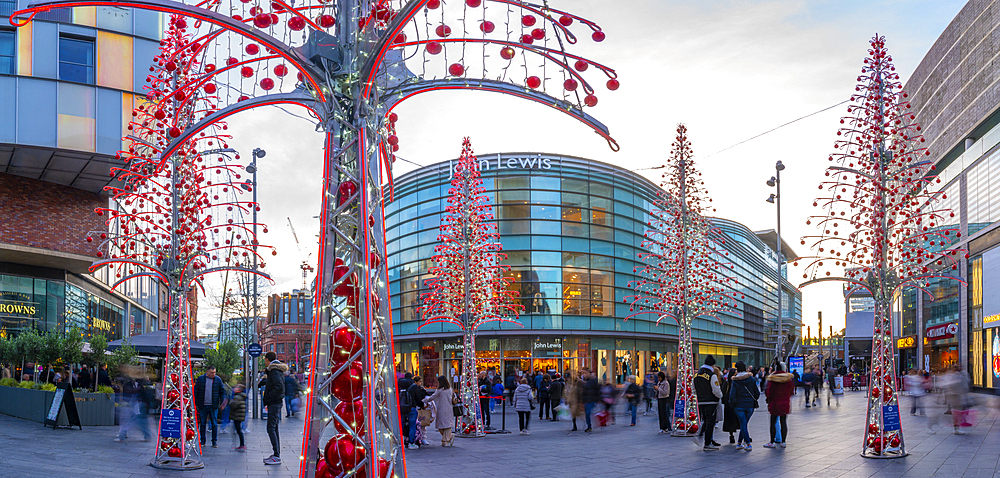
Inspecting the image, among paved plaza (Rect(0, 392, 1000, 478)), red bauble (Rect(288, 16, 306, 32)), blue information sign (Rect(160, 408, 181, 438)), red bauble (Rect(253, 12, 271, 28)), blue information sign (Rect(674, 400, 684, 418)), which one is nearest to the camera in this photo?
red bauble (Rect(253, 12, 271, 28))

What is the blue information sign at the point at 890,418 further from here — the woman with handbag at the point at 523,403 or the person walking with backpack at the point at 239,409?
the person walking with backpack at the point at 239,409

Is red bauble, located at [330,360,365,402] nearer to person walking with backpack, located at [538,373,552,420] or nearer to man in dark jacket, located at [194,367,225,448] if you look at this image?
man in dark jacket, located at [194,367,225,448]

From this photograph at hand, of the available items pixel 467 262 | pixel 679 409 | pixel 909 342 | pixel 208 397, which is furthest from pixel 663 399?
pixel 909 342

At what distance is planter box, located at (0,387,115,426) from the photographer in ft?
64.5

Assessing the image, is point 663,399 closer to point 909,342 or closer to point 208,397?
point 208,397

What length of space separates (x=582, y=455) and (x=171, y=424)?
7.26 m

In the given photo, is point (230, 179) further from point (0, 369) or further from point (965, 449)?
point (0, 369)

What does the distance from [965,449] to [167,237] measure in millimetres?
15120

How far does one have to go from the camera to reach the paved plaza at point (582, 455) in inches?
457

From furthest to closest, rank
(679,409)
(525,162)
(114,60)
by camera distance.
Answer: (525,162), (114,60), (679,409)

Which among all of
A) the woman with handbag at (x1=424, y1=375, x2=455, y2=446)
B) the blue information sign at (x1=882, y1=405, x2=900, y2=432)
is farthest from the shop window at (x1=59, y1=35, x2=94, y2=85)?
the blue information sign at (x1=882, y1=405, x2=900, y2=432)

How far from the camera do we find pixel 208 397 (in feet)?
49.9

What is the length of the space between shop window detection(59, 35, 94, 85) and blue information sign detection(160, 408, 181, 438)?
751 inches

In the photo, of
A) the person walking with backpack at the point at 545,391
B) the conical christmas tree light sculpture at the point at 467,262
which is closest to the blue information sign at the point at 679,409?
the conical christmas tree light sculpture at the point at 467,262
